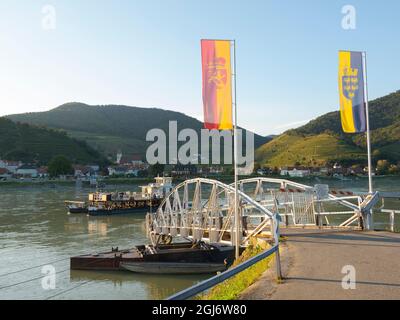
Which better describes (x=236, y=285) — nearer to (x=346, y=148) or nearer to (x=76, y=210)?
(x=76, y=210)

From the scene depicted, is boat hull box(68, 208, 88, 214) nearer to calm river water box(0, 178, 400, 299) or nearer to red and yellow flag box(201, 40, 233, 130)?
calm river water box(0, 178, 400, 299)

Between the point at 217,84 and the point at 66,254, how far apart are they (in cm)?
1903

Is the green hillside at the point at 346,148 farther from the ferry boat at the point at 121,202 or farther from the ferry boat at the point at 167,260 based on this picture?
the ferry boat at the point at 167,260

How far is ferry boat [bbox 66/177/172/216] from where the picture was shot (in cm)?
5847

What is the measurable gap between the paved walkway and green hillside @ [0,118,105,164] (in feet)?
512

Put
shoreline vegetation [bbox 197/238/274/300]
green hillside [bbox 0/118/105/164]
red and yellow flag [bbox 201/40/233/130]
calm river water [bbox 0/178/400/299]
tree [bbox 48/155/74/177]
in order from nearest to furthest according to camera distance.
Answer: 1. shoreline vegetation [bbox 197/238/274/300]
2. red and yellow flag [bbox 201/40/233/130]
3. calm river water [bbox 0/178/400/299]
4. tree [bbox 48/155/74/177]
5. green hillside [bbox 0/118/105/164]

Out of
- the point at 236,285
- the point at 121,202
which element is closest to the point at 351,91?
the point at 236,285

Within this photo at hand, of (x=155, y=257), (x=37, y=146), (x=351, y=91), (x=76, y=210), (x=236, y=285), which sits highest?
(x=37, y=146)

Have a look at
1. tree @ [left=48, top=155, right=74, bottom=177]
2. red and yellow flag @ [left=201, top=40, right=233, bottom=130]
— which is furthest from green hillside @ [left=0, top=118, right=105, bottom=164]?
red and yellow flag @ [left=201, top=40, right=233, bottom=130]

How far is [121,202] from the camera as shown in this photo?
6234 centimetres

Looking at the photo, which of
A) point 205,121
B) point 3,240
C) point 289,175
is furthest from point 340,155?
point 205,121

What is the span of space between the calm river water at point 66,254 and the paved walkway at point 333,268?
351 inches

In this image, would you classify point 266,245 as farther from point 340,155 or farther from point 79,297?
point 340,155
